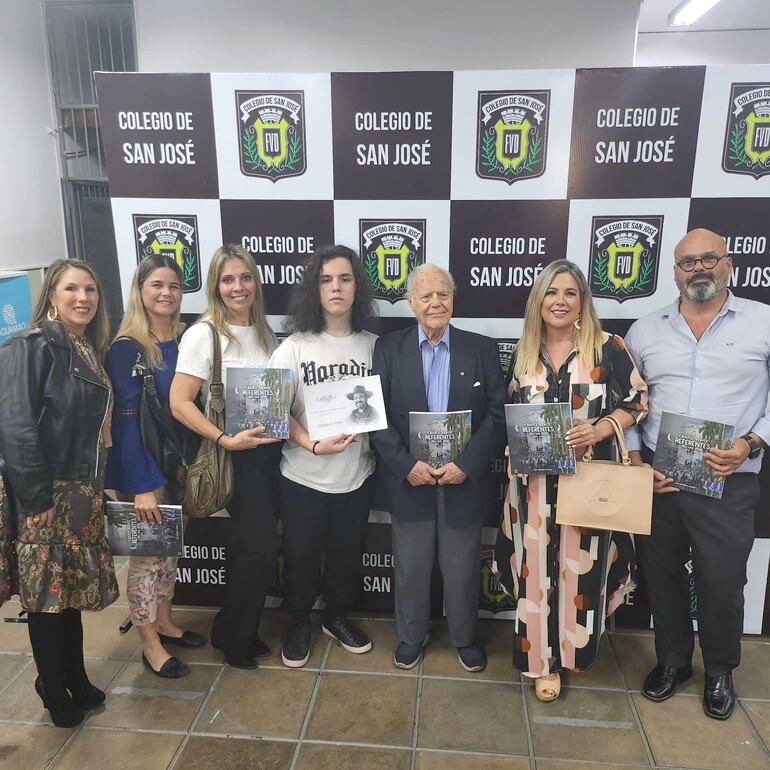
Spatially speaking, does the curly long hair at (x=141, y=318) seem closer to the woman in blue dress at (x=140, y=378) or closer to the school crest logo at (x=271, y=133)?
the woman in blue dress at (x=140, y=378)

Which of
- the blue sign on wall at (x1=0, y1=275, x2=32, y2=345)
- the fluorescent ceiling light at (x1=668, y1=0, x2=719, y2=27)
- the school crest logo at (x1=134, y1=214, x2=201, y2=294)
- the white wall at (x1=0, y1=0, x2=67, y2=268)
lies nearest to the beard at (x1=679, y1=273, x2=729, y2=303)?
the school crest logo at (x1=134, y1=214, x2=201, y2=294)

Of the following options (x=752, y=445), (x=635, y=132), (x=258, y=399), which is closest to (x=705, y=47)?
(x=635, y=132)

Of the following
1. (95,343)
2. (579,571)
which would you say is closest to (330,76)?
(95,343)

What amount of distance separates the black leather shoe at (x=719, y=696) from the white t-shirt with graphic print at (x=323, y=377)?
5.02 ft

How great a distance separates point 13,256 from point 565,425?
14.8 ft

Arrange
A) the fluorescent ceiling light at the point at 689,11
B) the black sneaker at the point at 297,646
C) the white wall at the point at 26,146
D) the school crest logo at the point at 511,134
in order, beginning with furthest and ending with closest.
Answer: the fluorescent ceiling light at the point at 689,11
the white wall at the point at 26,146
the black sneaker at the point at 297,646
the school crest logo at the point at 511,134

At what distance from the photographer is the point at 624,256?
95.9 inches

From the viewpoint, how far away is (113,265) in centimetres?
510

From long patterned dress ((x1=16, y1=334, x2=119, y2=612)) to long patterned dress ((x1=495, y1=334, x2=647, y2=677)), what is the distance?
148 centimetres

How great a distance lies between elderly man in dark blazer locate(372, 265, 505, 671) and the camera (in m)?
2.16

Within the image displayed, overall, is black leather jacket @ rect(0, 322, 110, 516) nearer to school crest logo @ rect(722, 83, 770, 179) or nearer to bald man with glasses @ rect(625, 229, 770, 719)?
bald man with glasses @ rect(625, 229, 770, 719)

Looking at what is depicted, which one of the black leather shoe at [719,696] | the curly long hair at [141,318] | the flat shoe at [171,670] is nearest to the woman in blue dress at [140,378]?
the curly long hair at [141,318]

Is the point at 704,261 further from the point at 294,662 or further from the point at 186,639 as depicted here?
the point at 186,639

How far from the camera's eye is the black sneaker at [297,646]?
8.05ft
